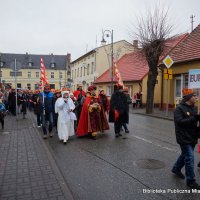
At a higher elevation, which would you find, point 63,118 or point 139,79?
point 139,79

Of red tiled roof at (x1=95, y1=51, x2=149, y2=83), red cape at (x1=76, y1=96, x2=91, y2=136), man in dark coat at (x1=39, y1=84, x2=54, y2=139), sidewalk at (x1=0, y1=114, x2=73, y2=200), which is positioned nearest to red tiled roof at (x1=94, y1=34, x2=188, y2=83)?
red tiled roof at (x1=95, y1=51, x2=149, y2=83)

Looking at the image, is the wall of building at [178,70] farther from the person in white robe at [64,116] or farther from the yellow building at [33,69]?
the yellow building at [33,69]

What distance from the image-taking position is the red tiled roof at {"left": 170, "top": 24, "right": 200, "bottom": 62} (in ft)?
63.2

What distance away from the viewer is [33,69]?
274 feet

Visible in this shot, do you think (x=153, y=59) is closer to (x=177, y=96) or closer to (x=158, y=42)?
(x=158, y=42)

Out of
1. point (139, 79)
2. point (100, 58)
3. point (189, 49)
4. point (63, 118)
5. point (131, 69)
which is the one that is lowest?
point (63, 118)

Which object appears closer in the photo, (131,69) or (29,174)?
(29,174)

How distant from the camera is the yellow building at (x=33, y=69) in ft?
268

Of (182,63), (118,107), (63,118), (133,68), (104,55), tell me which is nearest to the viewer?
(63,118)

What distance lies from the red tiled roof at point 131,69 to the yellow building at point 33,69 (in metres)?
42.8

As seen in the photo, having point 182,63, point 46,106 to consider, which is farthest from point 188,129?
point 182,63

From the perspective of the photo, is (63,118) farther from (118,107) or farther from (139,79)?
(139,79)

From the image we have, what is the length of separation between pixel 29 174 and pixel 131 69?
28.0m

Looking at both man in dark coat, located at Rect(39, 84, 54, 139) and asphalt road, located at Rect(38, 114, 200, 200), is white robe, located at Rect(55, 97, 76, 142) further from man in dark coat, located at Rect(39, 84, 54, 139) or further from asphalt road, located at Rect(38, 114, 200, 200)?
man in dark coat, located at Rect(39, 84, 54, 139)
